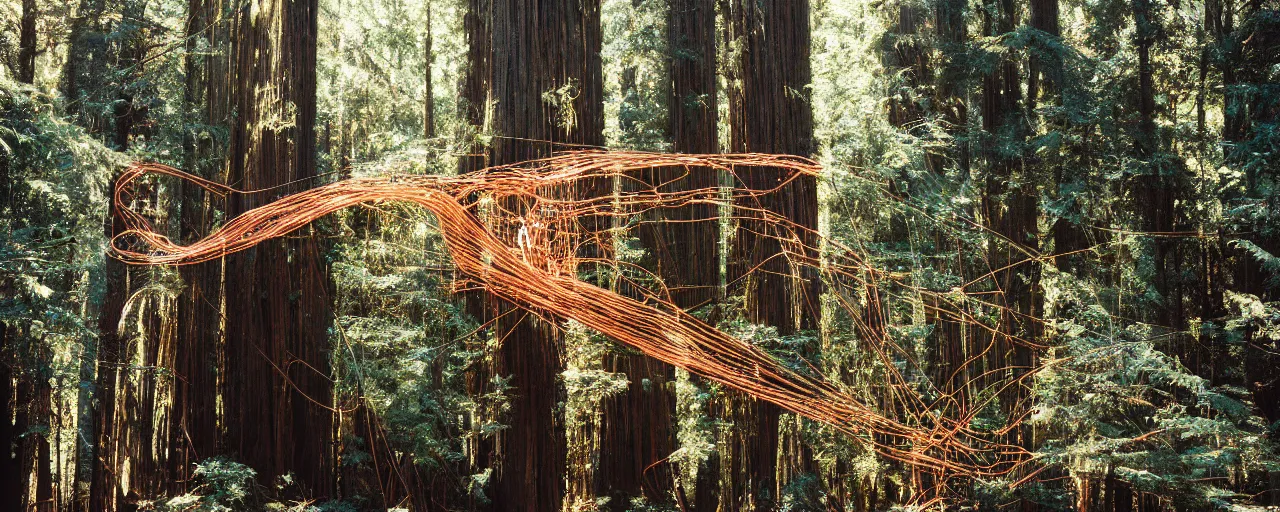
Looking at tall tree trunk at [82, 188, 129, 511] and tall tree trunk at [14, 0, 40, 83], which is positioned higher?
tall tree trunk at [14, 0, 40, 83]

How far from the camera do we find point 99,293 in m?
3.76

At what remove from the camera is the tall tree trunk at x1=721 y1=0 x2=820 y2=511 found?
3.14m

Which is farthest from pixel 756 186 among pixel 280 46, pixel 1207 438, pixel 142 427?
pixel 142 427

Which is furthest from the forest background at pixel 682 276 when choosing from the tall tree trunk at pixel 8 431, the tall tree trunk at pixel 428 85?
the tall tree trunk at pixel 428 85

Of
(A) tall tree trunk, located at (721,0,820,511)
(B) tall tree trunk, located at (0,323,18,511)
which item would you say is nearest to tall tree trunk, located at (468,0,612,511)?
(A) tall tree trunk, located at (721,0,820,511)

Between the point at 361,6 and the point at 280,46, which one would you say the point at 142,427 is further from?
the point at 361,6

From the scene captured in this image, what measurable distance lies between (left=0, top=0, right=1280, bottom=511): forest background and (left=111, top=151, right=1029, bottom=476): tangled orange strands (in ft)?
0.28

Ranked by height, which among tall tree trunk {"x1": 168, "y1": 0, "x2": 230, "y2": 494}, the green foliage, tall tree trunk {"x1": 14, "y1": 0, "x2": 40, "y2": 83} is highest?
tall tree trunk {"x1": 14, "y1": 0, "x2": 40, "y2": 83}

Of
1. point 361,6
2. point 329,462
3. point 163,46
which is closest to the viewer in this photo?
point 329,462

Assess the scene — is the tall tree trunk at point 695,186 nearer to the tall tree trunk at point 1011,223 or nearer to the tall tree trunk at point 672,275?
the tall tree trunk at point 672,275

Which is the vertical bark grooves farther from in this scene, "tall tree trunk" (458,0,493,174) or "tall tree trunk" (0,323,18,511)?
"tall tree trunk" (0,323,18,511)

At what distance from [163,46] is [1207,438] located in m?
5.01

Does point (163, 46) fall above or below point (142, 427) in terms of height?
above

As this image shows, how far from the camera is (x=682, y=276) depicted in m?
3.24
